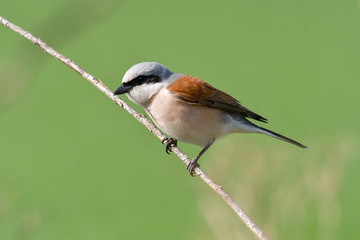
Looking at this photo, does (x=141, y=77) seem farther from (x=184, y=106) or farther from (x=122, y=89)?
(x=184, y=106)

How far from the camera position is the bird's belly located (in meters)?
2.16

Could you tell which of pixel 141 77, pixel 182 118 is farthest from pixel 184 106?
pixel 141 77

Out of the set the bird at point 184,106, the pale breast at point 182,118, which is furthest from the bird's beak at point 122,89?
the pale breast at point 182,118

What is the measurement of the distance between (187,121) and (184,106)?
0.07 meters

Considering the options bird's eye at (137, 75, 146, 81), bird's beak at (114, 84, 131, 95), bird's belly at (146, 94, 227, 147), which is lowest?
bird's belly at (146, 94, 227, 147)

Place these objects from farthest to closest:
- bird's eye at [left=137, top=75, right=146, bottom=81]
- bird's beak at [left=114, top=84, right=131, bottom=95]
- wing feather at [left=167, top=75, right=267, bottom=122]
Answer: wing feather at [left=167, top=75, right=267, bottom=122] < bird's eye at [left=137, top=75, right=146, bottom=81] < bird's beak at [left=114, top=84, right=131, bottom=95]

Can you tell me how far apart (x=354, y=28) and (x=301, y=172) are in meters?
4.16

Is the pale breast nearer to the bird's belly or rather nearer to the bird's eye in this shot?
the bird's belly

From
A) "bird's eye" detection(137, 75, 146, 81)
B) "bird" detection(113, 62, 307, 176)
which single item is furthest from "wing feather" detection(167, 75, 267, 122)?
"bird's eye" detection(137, 75, 146, 81)

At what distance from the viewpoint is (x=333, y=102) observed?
514cm

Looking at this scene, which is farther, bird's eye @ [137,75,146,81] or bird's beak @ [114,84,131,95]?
bird's eye @ [137,75,146,81]

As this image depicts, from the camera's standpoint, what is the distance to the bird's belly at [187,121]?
7.09ft

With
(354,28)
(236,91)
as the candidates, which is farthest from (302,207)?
(354,28)

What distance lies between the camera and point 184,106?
221 centimetres
